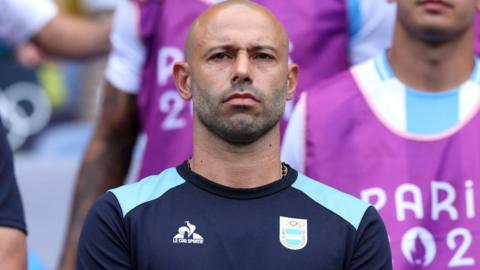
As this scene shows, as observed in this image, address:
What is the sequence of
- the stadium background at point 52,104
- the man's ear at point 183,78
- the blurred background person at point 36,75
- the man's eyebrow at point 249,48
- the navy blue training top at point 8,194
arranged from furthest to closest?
the stadium background at point 52,104, the blurred background person at point 36,75, the navy blue training top at point 8,194, the man's ear at point 183,78, the man's eyebrow at point 249,48

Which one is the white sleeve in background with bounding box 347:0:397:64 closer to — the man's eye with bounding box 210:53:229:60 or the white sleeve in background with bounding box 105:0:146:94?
the white sleeve in background with bounding box 105:0:146:94

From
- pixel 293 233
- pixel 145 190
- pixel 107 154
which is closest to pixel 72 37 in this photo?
pixel 107 154

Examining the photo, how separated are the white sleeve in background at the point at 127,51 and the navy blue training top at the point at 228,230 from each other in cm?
149

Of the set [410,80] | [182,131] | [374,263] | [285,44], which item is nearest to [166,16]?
[182,131]

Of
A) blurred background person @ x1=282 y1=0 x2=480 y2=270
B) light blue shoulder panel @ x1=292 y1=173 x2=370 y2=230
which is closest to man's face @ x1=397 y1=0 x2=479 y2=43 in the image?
blurred background person @ x1=282 y1=0 x2=480 y2=270

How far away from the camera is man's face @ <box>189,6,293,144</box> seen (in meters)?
4.34

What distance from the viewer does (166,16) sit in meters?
5.75

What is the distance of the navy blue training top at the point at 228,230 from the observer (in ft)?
14.1

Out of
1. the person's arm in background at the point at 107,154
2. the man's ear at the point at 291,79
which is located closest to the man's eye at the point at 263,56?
the man's ear at the point at 291,79

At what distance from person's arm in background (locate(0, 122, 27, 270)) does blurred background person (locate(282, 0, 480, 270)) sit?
2.92ft

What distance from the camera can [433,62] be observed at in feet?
17.1

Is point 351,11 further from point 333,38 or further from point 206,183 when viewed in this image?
point 206,183

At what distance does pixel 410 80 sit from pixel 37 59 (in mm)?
2308

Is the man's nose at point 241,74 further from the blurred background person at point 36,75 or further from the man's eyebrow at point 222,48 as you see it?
the blurred background person at point 36,75
